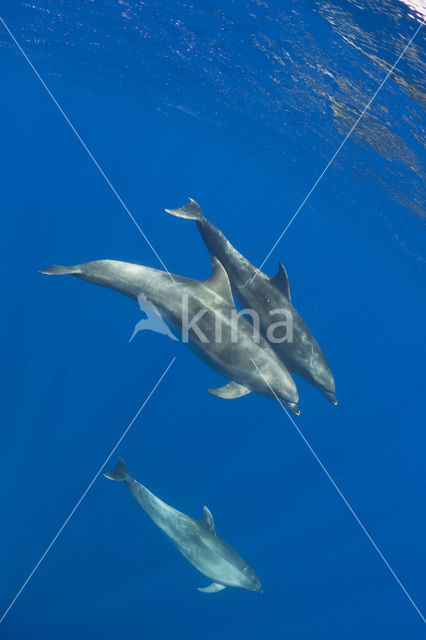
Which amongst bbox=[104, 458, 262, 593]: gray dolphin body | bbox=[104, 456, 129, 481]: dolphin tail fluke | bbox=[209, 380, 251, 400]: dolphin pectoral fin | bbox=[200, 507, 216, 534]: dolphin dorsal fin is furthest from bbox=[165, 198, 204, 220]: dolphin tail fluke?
bbox=[200, 507, 216, 534]: dolphin dorsal fin

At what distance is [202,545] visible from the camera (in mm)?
9906

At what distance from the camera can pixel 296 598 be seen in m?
16.2

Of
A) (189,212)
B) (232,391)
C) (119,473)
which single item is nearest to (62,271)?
(189,212)

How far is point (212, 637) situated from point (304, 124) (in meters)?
19.7

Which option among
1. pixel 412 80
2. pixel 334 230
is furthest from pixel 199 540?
pixel 334 230

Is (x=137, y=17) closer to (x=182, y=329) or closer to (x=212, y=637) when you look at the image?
(x=182, y=329)

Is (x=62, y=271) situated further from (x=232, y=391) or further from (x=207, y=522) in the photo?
(x=207, y=522)

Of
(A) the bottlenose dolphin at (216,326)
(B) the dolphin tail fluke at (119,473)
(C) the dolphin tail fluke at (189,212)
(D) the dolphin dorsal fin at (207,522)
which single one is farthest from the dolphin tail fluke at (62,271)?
(D) the dolphin dorsal fin at (207,522)

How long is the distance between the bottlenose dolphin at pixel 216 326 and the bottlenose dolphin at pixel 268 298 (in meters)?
0.45

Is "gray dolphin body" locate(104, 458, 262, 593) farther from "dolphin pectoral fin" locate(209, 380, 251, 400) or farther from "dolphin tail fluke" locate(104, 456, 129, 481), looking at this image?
"dolphin pectoral fin" locate(209, 380, 251, 400)

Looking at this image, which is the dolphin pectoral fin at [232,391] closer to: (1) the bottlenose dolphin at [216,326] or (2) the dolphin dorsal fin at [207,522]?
(1) the bottlenose dolphin at [216,326]

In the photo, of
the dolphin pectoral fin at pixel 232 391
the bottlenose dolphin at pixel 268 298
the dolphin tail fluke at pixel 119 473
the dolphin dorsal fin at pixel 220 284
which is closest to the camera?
the dolphin dorsal fin at pixel 220 284

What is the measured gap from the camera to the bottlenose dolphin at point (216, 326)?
7438mm

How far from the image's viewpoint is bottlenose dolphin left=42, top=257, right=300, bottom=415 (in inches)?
293
